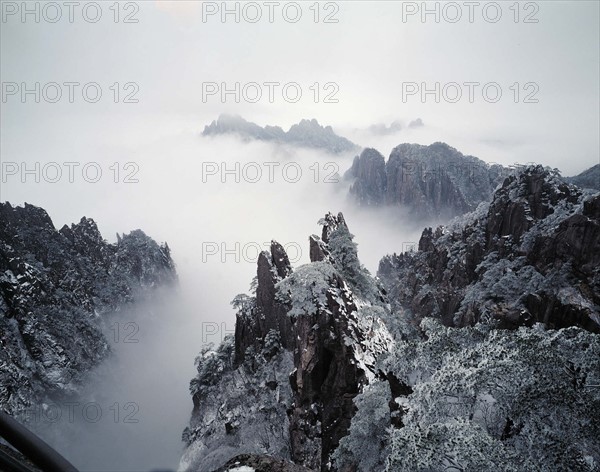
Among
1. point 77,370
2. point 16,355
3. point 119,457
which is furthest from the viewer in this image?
point 77,370

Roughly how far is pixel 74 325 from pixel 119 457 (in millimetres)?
32478

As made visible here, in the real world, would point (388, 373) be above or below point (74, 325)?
above

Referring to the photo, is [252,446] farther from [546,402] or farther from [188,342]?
[188,342]

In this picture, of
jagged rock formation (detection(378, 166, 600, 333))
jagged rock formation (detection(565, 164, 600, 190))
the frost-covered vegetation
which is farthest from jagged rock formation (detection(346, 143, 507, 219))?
the frost-covered vegetation

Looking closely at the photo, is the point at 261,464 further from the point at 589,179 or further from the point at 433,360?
the point at 589,179

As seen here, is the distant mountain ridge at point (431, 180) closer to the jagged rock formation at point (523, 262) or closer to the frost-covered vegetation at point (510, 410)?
the jagged rock formation at point (523, 262)

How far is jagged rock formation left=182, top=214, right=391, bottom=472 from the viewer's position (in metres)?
25.4

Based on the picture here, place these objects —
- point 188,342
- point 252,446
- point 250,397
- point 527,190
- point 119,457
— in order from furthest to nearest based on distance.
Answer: point 188,342 < point 119,457 < point 527,190 < point 250,397 < point 252,446

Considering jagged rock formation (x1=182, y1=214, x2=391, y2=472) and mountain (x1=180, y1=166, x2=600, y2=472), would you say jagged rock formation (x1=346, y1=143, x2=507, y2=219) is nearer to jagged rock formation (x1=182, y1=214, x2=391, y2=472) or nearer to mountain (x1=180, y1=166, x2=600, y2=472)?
mountain (x1=180, y1=166, x2=600, y2=472)

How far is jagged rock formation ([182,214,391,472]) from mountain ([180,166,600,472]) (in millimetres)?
116

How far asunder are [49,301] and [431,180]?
138 metres

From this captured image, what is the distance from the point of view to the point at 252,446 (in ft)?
93.1

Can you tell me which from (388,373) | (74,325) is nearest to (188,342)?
(74,325)

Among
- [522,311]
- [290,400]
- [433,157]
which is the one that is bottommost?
[290,400]
